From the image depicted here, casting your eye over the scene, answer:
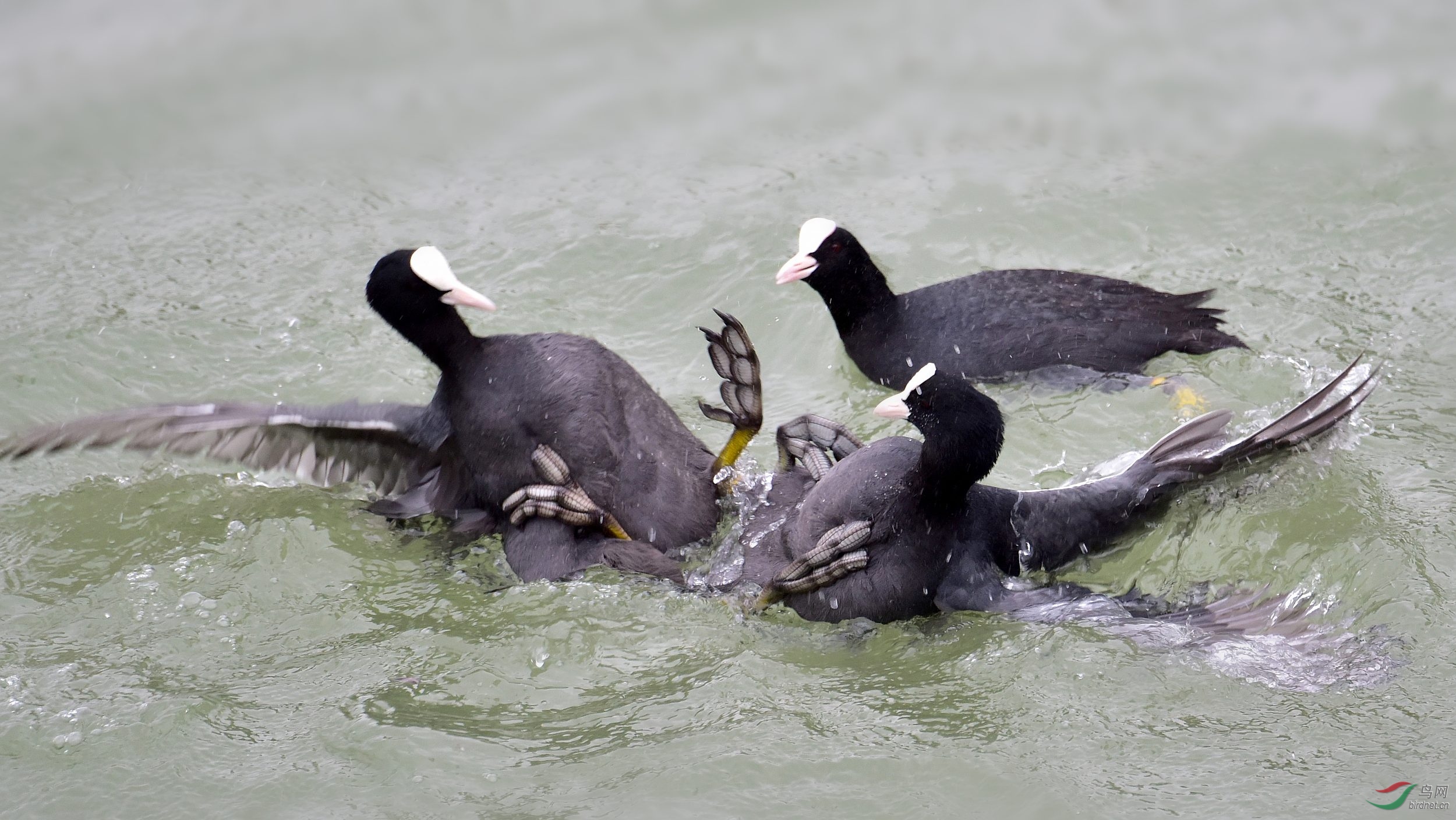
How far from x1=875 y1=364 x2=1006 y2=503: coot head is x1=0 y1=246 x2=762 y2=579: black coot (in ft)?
2.49

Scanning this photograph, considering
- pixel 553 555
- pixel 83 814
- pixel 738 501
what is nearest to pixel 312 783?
pixel 83 814

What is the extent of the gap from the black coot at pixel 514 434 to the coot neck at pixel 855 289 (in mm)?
1244

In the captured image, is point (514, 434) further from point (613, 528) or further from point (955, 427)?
point (955, 427)

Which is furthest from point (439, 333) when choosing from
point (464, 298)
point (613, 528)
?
point (613, 528)

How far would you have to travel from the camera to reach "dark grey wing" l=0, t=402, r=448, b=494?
13.1 ft

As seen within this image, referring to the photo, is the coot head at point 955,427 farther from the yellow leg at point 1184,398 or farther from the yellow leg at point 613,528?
the yellow leg at point 1184,398

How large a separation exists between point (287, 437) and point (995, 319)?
2.70m

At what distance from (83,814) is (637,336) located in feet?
10.0

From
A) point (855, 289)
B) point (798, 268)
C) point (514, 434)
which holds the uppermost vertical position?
point (798, 268)

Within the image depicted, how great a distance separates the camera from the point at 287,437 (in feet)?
14.0

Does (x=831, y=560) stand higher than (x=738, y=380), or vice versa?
(x=738, y=380)

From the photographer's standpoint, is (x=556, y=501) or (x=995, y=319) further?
(x=995, y=319)

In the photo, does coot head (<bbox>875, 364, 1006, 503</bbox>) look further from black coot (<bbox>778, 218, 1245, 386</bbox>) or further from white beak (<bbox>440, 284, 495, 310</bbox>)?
Result: black coot (<bbox>778, 218, 1245, 386</bbox>)

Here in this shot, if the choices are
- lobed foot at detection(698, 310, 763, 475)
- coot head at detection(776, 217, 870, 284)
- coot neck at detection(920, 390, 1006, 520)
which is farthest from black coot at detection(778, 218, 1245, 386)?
coot neck at detection(920, 390, 1006, 520)
